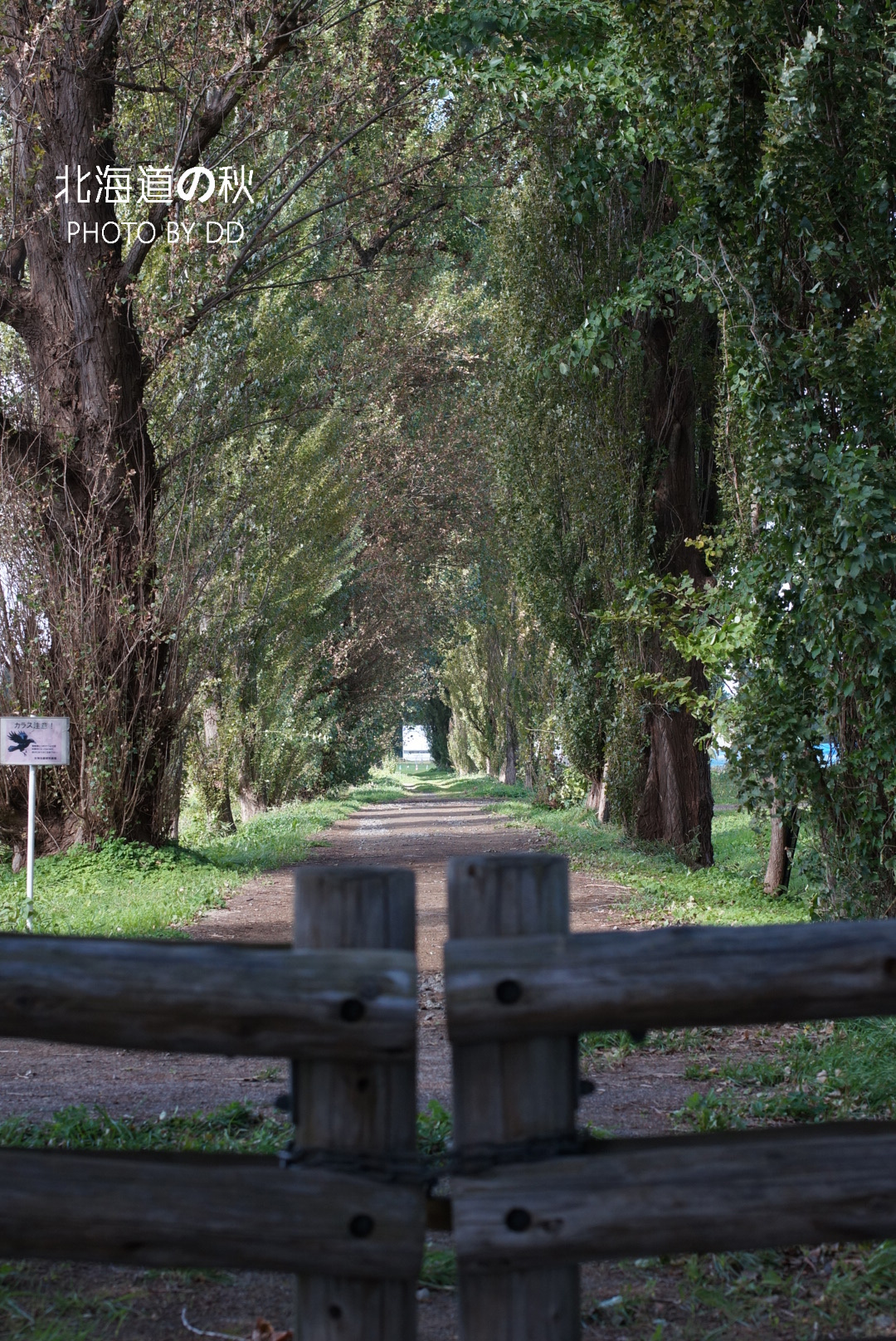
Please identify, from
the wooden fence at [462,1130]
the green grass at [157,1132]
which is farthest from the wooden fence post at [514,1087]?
the green grass at [157,1132]

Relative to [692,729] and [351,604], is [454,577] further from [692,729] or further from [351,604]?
[692,729]

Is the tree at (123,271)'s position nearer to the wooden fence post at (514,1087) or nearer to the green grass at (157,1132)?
the green grass at (157,1132)

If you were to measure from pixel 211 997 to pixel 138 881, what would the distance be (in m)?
11.1

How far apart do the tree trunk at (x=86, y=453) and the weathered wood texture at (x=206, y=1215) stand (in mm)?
11357

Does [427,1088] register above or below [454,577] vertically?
below

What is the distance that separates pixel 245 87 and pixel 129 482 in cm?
428

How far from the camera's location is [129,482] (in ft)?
46.2

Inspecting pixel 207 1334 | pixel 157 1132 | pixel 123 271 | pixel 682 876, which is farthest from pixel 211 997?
pixel 123 271

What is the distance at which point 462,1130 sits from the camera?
2.68m

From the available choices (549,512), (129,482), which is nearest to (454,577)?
(549,512)

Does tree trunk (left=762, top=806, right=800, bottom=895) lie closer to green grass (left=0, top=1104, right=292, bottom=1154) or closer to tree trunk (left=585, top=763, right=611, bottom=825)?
tree trunk (left=585, top=763, right=611, bottom=825)

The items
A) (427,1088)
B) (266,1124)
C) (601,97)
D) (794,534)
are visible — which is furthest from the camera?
(601,97)

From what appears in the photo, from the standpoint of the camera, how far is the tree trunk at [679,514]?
15.7 m

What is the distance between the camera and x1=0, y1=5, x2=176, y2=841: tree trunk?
13633 millimetres
